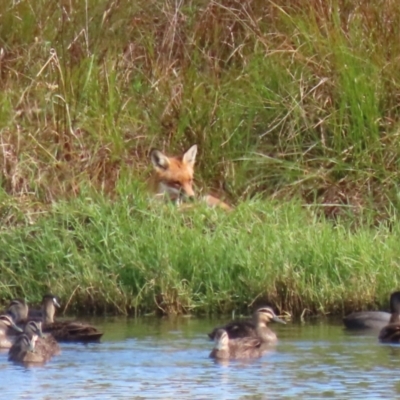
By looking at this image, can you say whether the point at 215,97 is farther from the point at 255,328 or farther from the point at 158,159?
the point at 255,328

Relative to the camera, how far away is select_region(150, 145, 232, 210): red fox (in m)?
15.4

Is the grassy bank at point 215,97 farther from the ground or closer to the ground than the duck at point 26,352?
farther from the ground

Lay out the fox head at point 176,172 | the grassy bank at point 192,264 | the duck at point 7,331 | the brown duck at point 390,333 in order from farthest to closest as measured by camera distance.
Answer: the fox head at point 176,172
the grassy bank at point 192,264
the duck at point 7,331
the brown duck at point 390,333

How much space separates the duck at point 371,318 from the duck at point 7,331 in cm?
263

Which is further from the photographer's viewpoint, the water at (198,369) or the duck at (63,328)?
the duck at (63,328)

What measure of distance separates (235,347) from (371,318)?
61.0 inches

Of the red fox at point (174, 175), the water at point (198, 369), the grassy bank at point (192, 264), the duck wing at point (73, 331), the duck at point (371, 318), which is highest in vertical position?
the red fox at point (174, 175)

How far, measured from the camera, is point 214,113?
16.3 m

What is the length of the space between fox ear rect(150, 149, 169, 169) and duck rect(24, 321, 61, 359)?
15.0ft

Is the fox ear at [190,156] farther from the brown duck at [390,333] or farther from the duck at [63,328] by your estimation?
the brown duck at [390,333]

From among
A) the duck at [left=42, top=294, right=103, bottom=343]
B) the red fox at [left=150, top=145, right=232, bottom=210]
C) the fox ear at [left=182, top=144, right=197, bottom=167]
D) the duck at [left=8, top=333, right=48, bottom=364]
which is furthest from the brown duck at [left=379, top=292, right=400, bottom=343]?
the fox ear at [left=182, top=144, right=197, bottom=167]

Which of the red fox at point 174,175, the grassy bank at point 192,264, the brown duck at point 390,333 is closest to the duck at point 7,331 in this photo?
the grassy bank at point 192,264

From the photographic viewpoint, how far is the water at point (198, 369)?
9531 millimetres

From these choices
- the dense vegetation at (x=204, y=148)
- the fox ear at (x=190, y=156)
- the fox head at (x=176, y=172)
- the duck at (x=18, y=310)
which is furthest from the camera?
the fox ear at (x=190, y=156)
